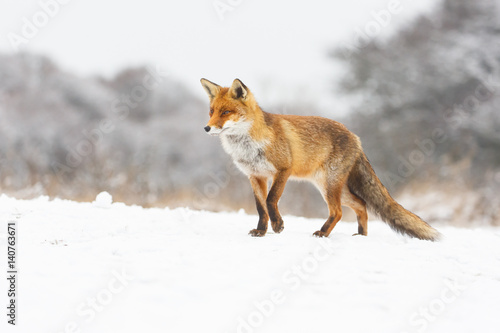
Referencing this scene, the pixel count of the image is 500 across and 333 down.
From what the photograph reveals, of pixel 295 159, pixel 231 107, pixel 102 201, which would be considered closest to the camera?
pixel 231 107

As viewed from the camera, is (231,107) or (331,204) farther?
(331,204)

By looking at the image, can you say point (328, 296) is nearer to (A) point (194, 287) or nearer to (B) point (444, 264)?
(A) point (194, 287)

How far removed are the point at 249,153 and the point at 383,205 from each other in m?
1.76

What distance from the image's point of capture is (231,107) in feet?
15.2

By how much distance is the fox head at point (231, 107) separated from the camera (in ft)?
14.9

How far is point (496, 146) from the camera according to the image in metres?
17.0

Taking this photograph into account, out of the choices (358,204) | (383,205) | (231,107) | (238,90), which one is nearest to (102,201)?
(231,107)

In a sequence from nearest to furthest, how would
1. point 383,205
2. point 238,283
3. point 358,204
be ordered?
point 238,283
point 383,205
point 358,204

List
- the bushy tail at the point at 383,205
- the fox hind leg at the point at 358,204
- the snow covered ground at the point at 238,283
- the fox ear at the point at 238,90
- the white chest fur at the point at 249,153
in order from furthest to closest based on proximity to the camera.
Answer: the fox hind leg at the point at 358,204, the bushy tail at the point at 383,205, the white chest fur at the point at 249,153, the fox ear at the point at 238,90, the snow covered ground at the point at 238,283

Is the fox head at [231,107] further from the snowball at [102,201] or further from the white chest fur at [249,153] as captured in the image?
the snowball at [102,201]

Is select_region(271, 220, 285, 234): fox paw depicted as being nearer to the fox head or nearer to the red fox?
the red fox

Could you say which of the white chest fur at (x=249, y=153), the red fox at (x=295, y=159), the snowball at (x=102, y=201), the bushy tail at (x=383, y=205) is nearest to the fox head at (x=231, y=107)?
the red fox at (x=295, y=159)

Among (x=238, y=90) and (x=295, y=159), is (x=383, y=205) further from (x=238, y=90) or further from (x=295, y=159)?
(x=238, y=90)

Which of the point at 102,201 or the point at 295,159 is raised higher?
the point at 295,159
